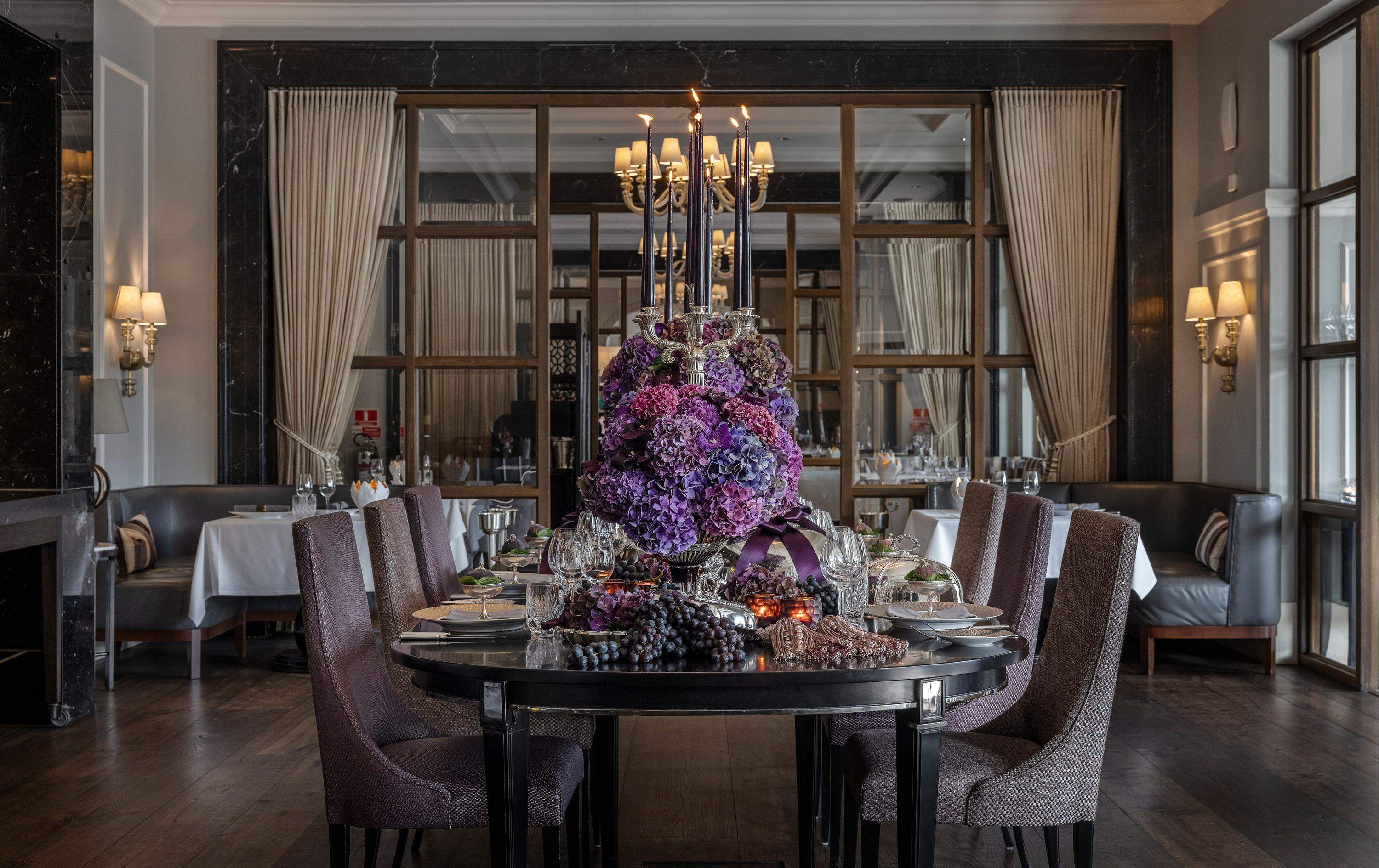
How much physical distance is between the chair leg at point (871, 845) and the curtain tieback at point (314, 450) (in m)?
4.80

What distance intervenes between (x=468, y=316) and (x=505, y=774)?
15.7 feet

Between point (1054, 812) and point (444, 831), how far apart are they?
1824 mm

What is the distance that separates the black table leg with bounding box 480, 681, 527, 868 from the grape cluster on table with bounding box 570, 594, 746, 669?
15 centimetres

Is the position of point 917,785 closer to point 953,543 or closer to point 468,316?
point 953,543

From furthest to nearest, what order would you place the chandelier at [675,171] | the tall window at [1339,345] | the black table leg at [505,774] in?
the chandelier at [675,171], the tall window at [1339,345], the black table leg at [505,774]

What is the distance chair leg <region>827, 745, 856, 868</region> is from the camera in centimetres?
281

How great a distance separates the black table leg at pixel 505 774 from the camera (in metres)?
1.91

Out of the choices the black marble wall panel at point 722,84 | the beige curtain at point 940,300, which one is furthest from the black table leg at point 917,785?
the black marble wall panel at point 722,84

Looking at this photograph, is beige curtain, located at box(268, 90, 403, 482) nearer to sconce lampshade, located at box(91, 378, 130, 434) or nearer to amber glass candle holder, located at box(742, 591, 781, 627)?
sconce lampshade, located at box(91, 378, 130, 434)

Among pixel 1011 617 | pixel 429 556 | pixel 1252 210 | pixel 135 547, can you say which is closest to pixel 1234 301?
pixel 1252 210

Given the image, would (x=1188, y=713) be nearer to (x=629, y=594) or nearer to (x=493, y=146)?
(x=629, y=594)

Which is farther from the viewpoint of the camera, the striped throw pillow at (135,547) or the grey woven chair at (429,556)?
the striped throw pillow at (135,547)

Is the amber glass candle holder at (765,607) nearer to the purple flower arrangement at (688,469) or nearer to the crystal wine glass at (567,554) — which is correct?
the purple flower arrangement at (688,469)

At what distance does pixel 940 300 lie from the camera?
6496mm
